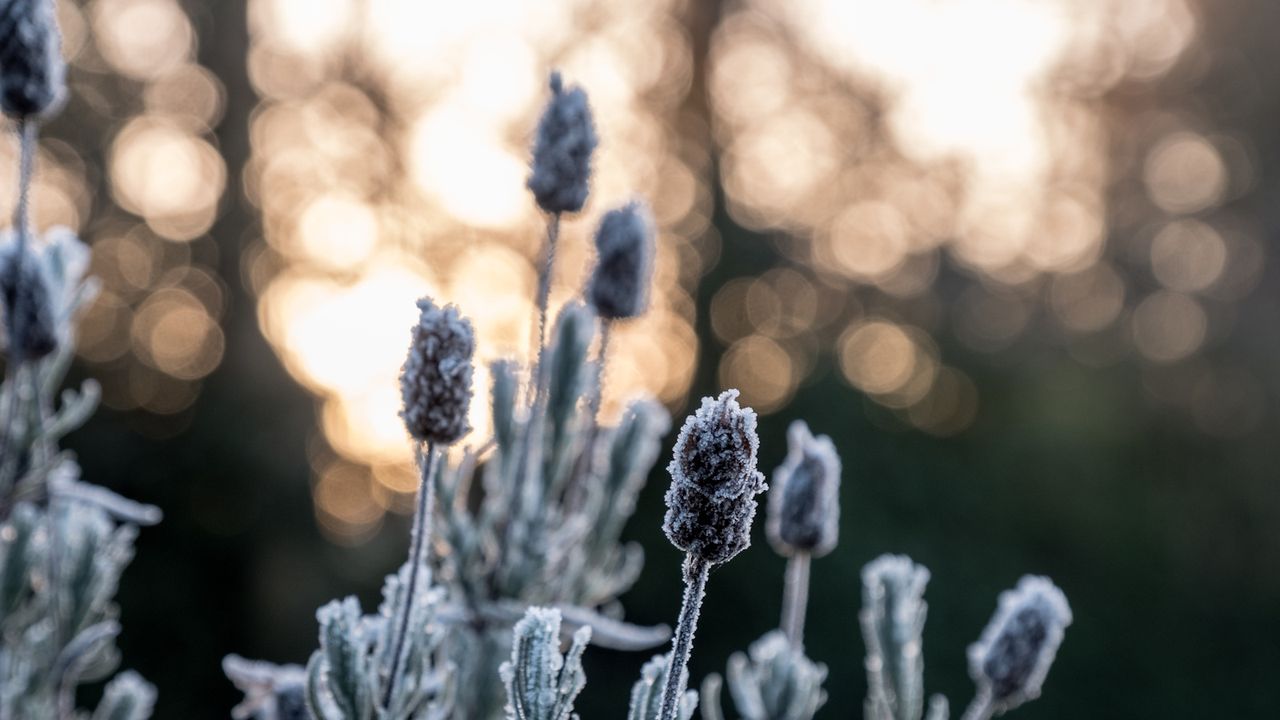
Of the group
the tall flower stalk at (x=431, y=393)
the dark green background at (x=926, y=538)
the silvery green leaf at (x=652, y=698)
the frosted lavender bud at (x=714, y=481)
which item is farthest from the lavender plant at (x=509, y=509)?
the dark green background at (x=926, y=538)

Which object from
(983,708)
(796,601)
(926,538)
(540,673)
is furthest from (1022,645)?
(926,538)

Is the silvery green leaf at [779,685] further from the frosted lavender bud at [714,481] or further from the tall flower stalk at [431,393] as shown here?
the frosted lavender bud at [714,481]

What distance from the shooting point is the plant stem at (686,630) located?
73cm

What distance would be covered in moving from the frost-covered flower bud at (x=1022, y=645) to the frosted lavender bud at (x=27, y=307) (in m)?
0.98

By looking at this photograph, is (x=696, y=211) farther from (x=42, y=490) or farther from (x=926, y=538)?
(x=42, y=490)

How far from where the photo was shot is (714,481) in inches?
28.4

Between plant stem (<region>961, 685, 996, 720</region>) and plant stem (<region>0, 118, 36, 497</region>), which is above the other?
plant stem (<region>0, 118, 36, 497</region>)

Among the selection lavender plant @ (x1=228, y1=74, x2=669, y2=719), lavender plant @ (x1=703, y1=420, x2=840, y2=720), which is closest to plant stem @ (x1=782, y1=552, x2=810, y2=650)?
lavender plant @ (x1=703, y1=420, x2=840, y2=720)

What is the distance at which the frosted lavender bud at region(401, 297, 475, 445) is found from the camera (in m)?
0.88

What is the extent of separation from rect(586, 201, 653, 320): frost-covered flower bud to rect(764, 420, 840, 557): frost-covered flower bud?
A: 0.79 feet

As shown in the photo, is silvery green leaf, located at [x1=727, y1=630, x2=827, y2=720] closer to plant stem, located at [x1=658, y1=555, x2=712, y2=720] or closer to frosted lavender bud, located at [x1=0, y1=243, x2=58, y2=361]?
plant stem, located at [x1=658, y1=555, x2=712, y2=720]

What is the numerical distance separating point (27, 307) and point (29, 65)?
0.23 metres

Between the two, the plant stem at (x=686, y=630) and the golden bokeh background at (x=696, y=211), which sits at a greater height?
the golden bokeh background at (x=696, y=211)

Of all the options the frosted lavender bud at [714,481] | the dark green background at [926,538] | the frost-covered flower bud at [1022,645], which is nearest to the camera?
the frosted lavender bud at [714,481]
